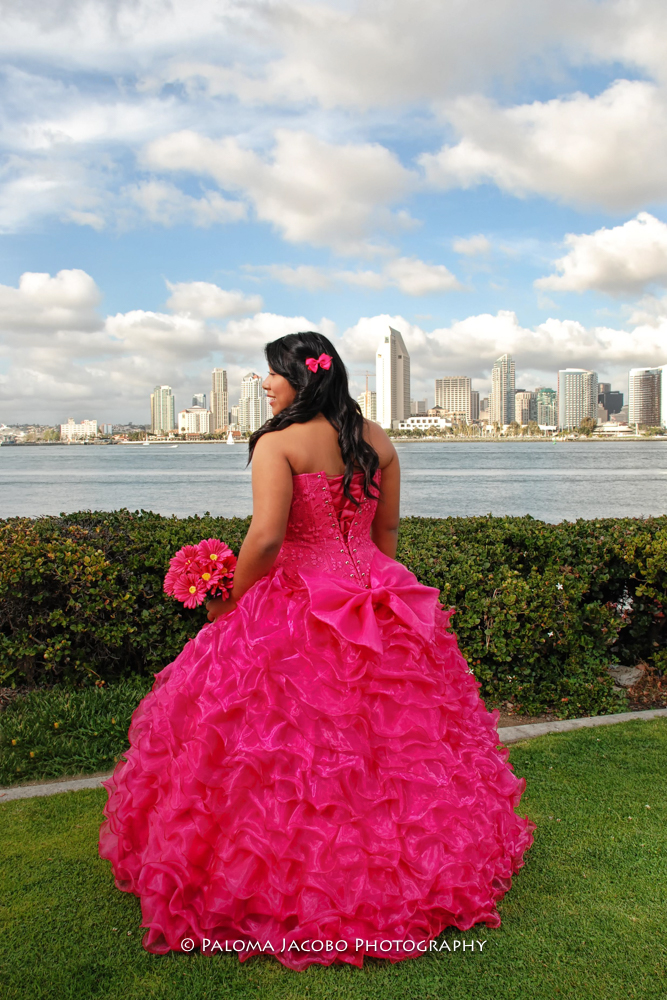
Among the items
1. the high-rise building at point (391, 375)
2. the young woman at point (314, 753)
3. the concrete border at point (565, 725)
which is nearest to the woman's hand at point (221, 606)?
the young woman at point (314, 753)

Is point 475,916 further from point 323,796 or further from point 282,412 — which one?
point 282,412

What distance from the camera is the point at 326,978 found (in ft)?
8.63

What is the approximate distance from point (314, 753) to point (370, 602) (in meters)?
0.62

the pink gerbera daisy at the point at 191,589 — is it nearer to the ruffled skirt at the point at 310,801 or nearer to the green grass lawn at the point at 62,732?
the ruffled skirt at the point at 310,801

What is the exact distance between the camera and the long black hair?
3.01 m

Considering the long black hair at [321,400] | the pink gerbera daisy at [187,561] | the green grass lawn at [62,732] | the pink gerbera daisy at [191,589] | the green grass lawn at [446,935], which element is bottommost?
the green grass lawn at [446,935]

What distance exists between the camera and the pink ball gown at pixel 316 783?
261 centimetres

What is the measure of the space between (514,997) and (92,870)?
6.47 feet

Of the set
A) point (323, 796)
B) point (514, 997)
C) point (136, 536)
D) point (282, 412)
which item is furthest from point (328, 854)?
point (136, 536)

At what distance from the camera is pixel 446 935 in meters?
2.87

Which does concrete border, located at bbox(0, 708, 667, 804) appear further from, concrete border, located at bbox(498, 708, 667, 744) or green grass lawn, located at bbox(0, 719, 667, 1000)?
green grass lawn, located at bbox(0, 719, 667, 1000)

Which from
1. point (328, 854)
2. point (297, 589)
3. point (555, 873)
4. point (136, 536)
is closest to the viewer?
point (328, 854)

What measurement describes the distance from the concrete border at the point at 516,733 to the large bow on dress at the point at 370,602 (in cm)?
145

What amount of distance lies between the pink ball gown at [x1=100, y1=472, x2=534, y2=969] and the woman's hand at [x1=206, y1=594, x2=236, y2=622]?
7 centimetres
